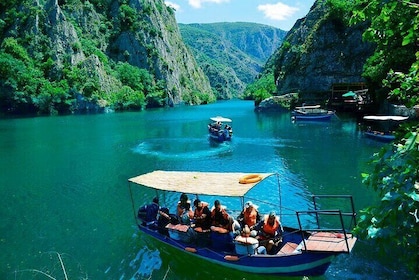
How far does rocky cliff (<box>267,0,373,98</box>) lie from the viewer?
103 meters

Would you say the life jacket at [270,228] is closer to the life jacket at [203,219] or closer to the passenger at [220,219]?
the passenger at [220,219]

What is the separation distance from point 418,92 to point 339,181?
27028mm

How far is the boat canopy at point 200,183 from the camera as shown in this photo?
694 inches

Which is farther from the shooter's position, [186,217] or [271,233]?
[186,217]

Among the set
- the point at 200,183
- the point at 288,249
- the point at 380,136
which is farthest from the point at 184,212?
the point at 380,136

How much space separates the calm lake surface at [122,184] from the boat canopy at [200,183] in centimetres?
348

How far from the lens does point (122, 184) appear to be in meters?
32.5

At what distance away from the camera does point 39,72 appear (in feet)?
397

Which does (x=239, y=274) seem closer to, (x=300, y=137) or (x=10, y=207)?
(x=10, y=207)

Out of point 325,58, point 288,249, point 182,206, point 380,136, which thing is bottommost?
point 380,136

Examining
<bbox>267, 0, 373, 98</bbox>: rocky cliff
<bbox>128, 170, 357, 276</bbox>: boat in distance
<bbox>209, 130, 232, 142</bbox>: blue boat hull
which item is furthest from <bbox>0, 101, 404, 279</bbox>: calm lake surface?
<bbox>267, 0, 373, 98</bbox>: rocky cliff

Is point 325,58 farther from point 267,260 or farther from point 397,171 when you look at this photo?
point 397,171

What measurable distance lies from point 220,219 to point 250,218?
4.90ft

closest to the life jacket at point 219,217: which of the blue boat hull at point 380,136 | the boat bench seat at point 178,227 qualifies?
the boat bench seat at point 178,227
